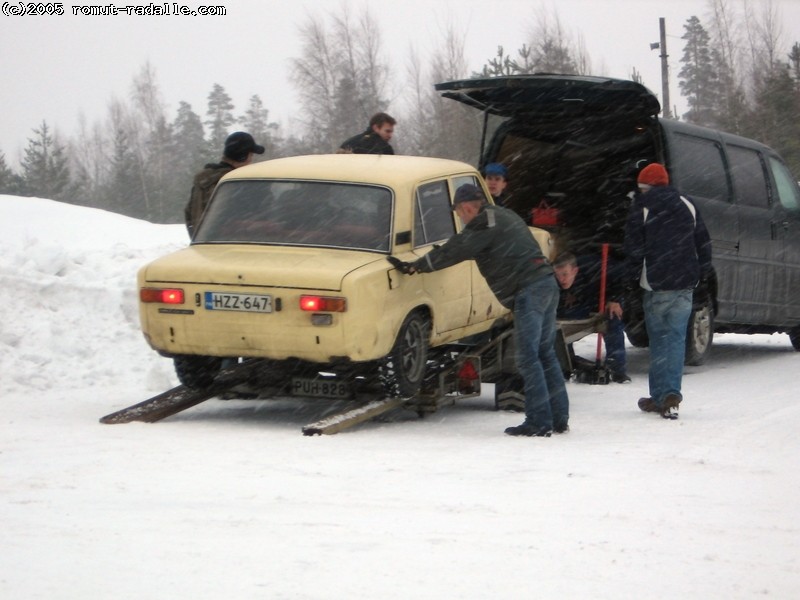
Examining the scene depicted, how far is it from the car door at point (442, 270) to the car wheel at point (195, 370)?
1644mm

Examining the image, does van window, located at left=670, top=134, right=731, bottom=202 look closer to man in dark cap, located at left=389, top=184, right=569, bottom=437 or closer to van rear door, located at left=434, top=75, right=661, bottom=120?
van rear door, located at left=434, top=75, right=661, bottom=120

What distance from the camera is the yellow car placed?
7621mm

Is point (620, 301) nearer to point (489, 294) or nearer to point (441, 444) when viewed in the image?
point (489, 294)

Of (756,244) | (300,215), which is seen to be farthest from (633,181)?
(300,215)

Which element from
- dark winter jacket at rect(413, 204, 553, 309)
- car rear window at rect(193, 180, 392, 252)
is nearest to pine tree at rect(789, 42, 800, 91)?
car rear window at rect(193, 180, 392, 252)

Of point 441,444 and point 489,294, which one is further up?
point 489,294

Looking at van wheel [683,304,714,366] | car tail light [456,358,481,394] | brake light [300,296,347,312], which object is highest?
brake light [300,296,347,312]

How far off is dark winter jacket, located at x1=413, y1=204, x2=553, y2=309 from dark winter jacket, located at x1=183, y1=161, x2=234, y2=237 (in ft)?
8.64

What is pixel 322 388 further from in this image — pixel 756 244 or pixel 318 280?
pixel 756 244

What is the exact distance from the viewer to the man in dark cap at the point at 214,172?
9922 millimetres

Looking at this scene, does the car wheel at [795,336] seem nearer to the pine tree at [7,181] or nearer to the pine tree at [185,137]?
the pine tree at [7,181]

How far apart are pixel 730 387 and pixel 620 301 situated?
1.36 metres

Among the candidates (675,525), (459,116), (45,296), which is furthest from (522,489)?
(459,116)

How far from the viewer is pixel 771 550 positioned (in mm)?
4973
